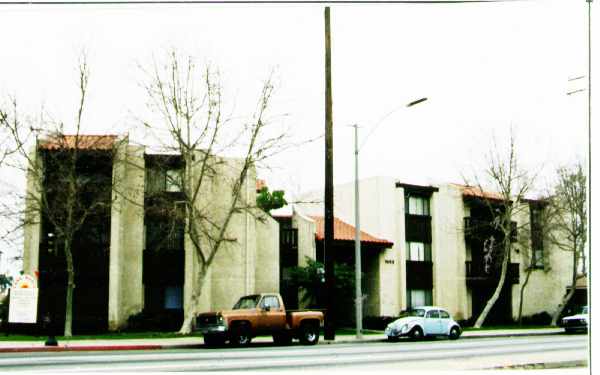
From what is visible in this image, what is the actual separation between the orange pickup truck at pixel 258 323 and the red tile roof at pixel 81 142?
9.55 m

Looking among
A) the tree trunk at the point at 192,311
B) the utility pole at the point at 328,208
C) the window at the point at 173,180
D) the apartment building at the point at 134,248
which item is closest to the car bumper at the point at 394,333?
the utility pole at the point at 328,208

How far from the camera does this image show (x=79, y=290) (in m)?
29.6

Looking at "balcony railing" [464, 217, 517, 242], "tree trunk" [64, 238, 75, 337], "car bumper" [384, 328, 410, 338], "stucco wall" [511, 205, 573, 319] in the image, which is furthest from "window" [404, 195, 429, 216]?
"tree trunk" [64, 238, 75, 337]

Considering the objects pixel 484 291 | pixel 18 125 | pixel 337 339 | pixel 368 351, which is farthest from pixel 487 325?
pixel 18 125

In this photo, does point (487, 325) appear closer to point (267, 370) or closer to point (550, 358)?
point (550, 358)

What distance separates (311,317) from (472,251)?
16.7m

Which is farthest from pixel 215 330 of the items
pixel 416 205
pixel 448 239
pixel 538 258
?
pixel 538 258

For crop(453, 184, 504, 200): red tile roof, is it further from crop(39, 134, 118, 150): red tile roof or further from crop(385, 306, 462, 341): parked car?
crop(39, 134, 118, 150): red tile roof

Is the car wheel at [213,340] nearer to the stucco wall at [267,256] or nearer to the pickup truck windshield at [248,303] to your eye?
the pickup truck windshield at [248,303]

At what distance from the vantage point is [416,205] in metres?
36.3

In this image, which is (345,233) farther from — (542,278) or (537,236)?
(542,278)

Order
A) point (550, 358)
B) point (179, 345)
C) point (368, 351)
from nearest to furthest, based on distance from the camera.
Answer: point (550, 358)
point (368, 351)
point (179, 345)

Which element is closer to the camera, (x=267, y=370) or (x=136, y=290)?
(x=267, y=370)

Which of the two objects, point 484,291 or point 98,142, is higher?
point 98,142
